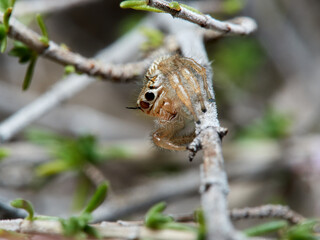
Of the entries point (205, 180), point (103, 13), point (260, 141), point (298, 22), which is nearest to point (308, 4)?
point (298, 22)

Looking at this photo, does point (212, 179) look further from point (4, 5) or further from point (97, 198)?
point (4, 5)

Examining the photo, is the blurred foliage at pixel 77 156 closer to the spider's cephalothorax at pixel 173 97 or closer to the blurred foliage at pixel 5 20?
the blurred foliage at pixel 5 20

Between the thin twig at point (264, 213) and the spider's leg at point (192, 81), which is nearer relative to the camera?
the spider's leg at point (192, 81)

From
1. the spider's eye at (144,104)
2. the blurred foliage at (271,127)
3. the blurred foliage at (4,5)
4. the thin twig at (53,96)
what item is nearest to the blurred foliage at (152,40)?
the thin twig at (53,96)

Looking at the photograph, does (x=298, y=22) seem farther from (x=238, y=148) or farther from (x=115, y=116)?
(x=115, y=116)

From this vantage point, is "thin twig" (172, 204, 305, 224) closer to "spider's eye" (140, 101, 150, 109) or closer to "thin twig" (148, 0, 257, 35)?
"spider's eye" (140, 101, 150, 109)

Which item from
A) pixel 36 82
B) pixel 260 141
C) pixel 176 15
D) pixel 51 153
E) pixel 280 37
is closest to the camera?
pixel 176 15
